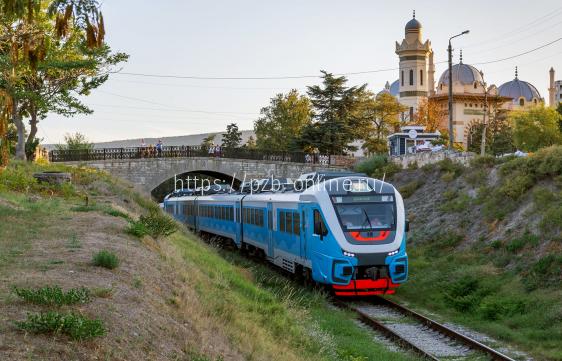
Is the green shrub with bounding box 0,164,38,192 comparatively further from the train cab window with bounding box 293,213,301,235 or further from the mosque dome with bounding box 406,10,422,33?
the mosque dome with bounding box 406,10,422,33

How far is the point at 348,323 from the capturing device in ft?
48.1

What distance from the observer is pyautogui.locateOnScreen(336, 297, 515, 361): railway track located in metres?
12.0

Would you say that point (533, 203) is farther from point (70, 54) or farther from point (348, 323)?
point (70, 54)

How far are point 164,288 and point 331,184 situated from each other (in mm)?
7671

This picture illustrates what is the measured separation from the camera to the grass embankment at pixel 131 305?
6891 mm

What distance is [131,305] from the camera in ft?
28.3

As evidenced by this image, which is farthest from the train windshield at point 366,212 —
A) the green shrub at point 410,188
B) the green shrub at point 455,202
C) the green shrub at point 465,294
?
the green shrub at point 410,188

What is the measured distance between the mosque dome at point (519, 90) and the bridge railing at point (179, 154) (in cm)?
7517

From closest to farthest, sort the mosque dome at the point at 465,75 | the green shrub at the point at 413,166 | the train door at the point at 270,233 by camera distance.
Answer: the train door at the point at 270,233
the green shrub at the point at 413,166
the mosque dome at the point at 465,75

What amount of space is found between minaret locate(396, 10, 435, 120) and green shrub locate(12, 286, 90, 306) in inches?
3926

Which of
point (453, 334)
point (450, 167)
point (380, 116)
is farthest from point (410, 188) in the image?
point (380, 116)

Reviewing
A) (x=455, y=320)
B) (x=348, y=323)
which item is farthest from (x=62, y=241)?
(x=455, y=320)

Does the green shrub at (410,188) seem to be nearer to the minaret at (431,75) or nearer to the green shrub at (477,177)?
the green shrub at (477,177)

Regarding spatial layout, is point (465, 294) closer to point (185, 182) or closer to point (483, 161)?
point (483, 161)
